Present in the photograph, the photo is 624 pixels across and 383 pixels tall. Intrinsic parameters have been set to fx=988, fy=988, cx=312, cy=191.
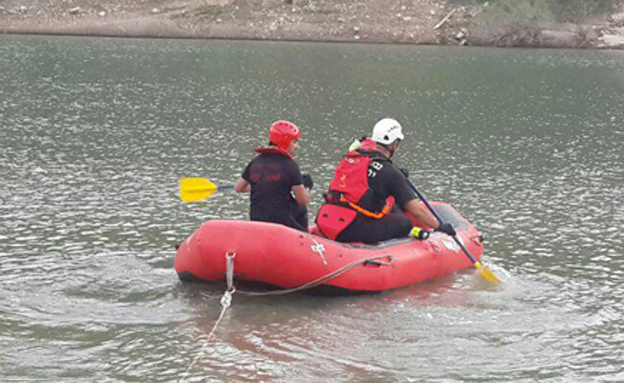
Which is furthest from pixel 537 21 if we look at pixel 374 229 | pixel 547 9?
pixel 374 229

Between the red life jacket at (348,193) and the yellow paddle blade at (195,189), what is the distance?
6.58 ft

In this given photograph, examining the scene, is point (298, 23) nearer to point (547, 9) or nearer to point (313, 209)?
point (547, 9)

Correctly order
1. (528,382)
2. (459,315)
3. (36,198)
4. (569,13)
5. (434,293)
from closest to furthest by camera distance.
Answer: (528,382) < (459,315) < (434,293) < (36,198) < (569,13)

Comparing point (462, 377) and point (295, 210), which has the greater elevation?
point (295, 210)

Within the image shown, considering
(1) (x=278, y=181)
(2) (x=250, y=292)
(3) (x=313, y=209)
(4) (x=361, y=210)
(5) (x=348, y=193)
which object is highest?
(1) (x=278, y=181)

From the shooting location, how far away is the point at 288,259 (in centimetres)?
1157

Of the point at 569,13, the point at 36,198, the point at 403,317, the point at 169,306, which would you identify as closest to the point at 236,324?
the point at 169,306

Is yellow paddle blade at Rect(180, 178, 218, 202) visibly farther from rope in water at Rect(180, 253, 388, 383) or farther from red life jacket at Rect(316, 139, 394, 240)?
rope in water at Rect(180, 253, 388, 383)

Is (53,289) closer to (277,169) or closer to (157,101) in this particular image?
(277,169)

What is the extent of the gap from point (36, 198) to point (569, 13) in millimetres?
56679

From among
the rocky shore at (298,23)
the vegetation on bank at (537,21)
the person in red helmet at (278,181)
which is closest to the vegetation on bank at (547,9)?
the vegetation on bank at (537,21)

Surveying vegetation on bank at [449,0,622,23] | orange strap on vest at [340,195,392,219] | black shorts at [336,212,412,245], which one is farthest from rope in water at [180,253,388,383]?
vegetation on bank at [449,0,622,23]

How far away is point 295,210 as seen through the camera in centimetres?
1265

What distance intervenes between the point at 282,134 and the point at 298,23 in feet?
182
